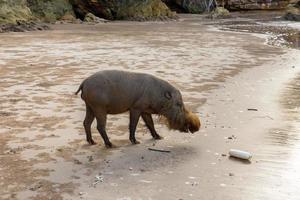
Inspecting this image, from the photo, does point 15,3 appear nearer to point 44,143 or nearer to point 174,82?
point 174,82

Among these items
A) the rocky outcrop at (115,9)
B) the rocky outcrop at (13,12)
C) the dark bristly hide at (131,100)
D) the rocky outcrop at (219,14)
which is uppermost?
the dark bristly hide at (131,100)

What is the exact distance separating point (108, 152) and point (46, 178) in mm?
1251

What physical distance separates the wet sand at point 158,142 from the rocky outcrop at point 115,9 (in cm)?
3171

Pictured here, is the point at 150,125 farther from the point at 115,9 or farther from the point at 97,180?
the point at 115,9

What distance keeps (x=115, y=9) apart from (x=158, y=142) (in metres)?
40.5

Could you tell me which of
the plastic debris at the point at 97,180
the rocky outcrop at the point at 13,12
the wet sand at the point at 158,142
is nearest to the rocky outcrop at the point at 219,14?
the rocky outcrop at the point at 13,12

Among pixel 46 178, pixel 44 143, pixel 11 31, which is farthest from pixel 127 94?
pixel 11 31

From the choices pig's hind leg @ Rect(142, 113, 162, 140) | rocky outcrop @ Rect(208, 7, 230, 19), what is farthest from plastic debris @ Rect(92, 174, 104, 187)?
rocky outcrop @ Rect(208, 7, 230, 19)

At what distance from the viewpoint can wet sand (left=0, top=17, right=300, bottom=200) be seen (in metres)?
5.71

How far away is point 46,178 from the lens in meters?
5.94

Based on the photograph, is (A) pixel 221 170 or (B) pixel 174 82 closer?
(A) pixel 221 170

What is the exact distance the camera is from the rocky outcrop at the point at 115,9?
4650cm

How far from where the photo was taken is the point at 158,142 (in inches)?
296

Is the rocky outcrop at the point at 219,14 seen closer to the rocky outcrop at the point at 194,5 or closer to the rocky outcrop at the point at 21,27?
the rocky outcrop at the point at 194,5
